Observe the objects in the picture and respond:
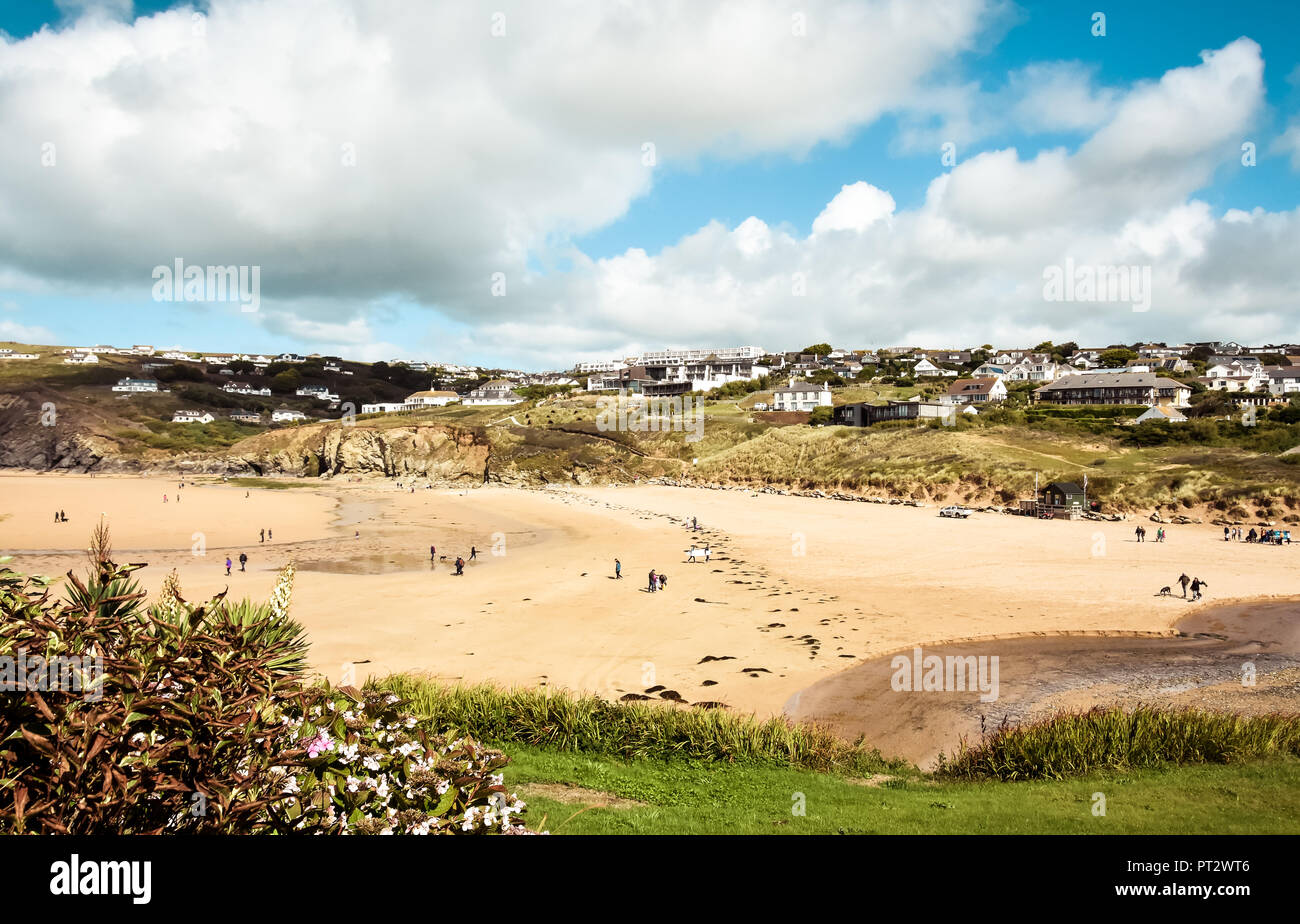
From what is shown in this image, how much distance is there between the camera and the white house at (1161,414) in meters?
76.2

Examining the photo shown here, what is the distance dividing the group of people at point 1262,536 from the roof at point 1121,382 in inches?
2205

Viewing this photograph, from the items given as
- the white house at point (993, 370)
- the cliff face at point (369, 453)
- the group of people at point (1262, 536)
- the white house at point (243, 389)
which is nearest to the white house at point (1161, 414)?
the group of people at point (1262, 536)

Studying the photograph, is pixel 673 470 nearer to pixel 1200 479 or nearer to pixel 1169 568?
pixel 1200 479

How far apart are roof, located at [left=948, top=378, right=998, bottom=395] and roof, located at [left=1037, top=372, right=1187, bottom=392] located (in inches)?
387

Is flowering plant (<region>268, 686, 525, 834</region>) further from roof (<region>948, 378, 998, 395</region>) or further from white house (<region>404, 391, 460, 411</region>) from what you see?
white house (<region>404, 391, 460, 411</region>)

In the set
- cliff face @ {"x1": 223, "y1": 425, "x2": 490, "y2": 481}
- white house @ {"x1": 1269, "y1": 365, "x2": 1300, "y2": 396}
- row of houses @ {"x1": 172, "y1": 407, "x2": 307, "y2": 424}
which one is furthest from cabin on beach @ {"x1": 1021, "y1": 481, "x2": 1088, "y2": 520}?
row of houses @ {"x1": 172, "y1": 407, "x2": 307, "y2": 424}

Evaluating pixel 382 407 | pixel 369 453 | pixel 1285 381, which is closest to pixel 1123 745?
pixel 369 453

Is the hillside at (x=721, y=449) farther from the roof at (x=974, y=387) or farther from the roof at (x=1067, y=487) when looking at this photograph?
the roof at (x=974, y=387)

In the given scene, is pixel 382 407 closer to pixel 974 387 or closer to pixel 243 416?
pixel 243 416

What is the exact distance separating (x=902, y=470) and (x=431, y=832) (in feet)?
226

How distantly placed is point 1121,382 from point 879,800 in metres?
102

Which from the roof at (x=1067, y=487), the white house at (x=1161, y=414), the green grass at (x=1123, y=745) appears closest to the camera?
the green grass at (x=1123, y=745)

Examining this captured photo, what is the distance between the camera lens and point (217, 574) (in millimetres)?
34469

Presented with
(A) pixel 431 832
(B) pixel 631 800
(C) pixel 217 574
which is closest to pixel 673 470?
(C) pixel 217 574
